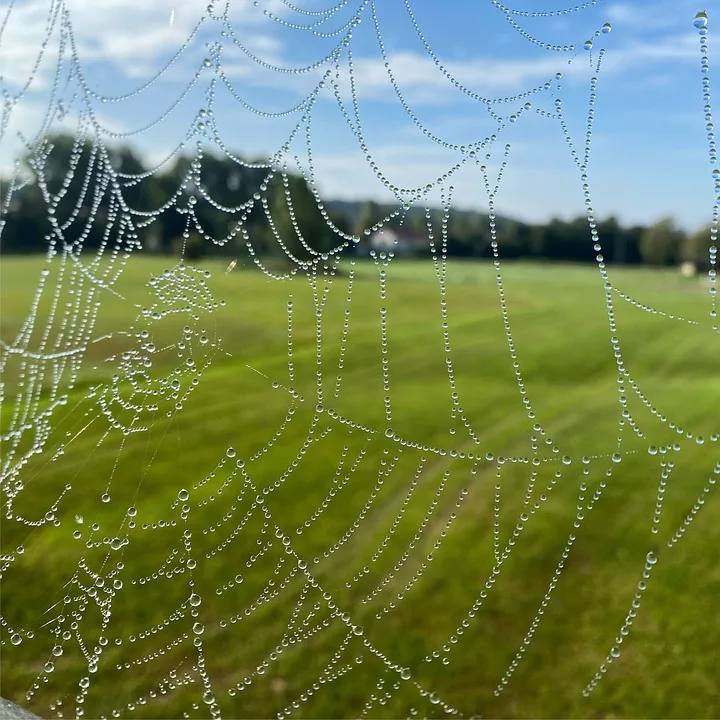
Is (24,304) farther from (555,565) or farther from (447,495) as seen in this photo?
(555,565)

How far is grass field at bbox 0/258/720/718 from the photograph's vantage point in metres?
2.03

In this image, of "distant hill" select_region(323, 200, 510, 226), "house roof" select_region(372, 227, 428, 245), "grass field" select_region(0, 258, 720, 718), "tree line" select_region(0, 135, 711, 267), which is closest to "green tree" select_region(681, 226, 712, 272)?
"tree line" select_region(0, 135, 711, 267)

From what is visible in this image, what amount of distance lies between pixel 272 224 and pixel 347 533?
3.99 ft

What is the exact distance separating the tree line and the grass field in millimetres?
228

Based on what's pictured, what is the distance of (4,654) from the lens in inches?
81.6

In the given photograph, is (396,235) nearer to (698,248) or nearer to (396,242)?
(396,242)

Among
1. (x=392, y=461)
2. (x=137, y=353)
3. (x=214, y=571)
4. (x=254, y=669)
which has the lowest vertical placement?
(x=254, y=669)

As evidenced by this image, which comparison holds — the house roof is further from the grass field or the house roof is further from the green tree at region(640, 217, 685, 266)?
the green tree at region(640, 217, 685, 266)

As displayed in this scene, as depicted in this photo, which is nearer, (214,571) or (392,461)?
(214,571)

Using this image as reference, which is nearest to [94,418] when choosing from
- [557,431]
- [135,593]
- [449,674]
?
[135,593]

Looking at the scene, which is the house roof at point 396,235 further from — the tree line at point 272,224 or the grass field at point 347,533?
the grass field at point 347,533

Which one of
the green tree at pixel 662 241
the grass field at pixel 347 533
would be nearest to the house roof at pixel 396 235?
the grass field at pixel 347 533

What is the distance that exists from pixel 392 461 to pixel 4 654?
165cm

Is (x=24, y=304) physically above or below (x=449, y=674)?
above
